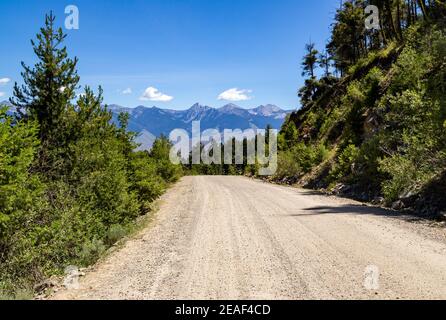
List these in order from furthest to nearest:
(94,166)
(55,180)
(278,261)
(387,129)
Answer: (387,129), (94,166), (55,180), (278,261)

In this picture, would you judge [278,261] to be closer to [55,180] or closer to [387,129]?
[55,180]

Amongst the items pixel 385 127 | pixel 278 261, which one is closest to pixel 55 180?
pixel 278 261

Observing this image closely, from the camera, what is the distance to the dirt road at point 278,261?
6.05 metres

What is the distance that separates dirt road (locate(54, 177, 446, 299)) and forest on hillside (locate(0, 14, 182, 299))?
1717 millimetres

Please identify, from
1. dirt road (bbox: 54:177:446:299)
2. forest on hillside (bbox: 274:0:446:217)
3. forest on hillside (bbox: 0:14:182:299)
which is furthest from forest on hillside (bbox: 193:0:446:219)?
forest on hillside (bbox: 0:14:182:299)

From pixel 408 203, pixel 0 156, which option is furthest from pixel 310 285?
pixel 408 203

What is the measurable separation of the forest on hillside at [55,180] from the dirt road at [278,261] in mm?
1717

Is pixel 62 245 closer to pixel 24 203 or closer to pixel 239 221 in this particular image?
pixel 24 203

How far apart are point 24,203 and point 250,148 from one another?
7165 centimetres

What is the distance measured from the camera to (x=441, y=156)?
1384cm

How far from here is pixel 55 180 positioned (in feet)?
44.3

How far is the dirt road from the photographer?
6055 millimetres

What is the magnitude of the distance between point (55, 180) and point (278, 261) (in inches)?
369

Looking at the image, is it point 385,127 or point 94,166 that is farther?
point 385,127
